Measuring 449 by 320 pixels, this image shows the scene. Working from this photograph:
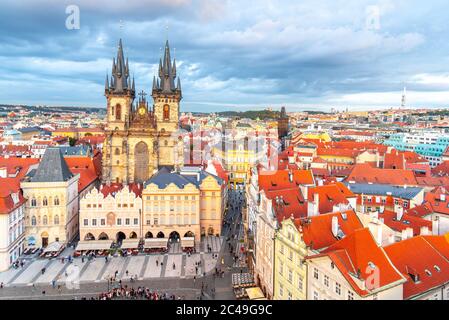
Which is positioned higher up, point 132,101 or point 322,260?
point 132,101

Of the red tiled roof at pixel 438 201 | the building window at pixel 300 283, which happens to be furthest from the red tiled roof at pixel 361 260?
the red tiled roof at pixel 438 201

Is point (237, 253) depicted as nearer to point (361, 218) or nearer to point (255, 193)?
point (255, 193)

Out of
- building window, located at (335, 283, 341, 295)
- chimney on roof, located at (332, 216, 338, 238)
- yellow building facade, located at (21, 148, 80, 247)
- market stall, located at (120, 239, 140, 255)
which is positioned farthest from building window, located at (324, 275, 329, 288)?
yellow building facade, located at (21, 148, 80, 247)

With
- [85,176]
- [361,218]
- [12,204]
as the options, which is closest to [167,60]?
[85,176]

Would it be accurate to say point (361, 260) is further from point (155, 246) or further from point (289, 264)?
point (155, 246)

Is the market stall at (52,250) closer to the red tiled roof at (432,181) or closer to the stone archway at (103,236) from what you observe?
the stone archway at (103,236)
